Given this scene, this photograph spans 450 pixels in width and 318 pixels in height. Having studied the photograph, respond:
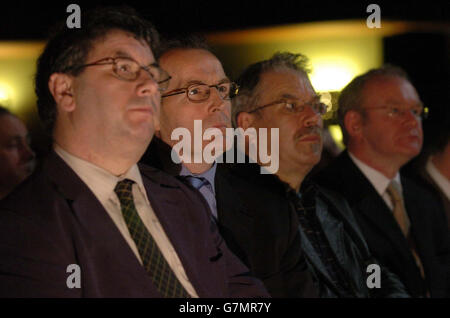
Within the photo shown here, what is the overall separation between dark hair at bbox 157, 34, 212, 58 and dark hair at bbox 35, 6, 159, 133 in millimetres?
542

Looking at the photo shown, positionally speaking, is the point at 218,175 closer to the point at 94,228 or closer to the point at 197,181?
the point at 197,181

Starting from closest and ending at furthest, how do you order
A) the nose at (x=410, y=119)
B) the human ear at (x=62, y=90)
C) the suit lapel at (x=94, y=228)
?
the suit lapel at (x=94, y=228) < the human ear at (x=62, y=90) < the nose at (x=410, y=119)

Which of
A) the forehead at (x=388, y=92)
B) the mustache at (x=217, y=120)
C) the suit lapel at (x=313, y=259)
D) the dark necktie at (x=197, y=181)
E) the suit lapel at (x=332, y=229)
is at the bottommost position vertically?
the suit lapel at (x=313, y=259)

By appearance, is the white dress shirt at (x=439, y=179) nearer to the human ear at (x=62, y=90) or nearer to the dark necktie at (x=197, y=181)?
the dark necktie at (x=197, y=181)

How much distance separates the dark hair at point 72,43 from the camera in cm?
198

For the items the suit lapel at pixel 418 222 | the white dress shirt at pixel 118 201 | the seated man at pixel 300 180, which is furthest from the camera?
the suit lapel at pixel 418 222

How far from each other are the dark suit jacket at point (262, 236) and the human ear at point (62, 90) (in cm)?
65

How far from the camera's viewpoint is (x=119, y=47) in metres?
2.00

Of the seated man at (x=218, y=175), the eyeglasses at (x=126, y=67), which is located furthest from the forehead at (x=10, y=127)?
the eyeglasses at (x=126, y=67)

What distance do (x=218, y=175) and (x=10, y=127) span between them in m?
1.26

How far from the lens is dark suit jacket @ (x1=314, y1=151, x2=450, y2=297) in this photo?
121 inches

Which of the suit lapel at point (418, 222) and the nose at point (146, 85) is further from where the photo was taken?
the suit lapel at point (418, 222)

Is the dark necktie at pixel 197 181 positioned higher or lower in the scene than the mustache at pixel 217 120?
lower
